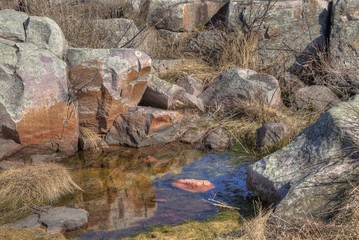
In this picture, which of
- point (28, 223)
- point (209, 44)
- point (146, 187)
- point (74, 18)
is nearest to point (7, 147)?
point (146, 187)

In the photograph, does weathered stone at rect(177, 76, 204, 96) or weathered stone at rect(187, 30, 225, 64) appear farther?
weathered stone at rect(187, 30, 225, 64)

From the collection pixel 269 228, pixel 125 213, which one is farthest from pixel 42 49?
pixel 269 228

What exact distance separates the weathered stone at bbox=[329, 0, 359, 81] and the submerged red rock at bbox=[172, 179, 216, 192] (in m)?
3.94

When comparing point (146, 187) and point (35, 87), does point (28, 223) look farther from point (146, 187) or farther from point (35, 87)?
point (35, 87)

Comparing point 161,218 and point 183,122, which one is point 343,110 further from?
point 183,122

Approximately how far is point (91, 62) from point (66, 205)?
230 cm

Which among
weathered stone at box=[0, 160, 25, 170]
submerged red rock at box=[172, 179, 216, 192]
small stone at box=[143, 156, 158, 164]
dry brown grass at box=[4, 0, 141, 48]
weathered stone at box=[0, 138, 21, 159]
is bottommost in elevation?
small stone at box=[143, 156, 158, 164]

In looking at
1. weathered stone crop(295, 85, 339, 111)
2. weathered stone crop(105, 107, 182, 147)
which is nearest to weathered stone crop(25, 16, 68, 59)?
weathered stone crop(105, 107, 182, 147)

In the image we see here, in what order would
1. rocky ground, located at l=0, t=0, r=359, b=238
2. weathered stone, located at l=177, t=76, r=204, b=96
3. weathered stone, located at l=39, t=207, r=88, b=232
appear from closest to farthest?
weathered stone, located at l=39, t=207, r=88, b=232 → rocky ground, located at l=0, t=0, r=359, b=238 → weathered stone, located at l=177, t=76, r=204, b=96

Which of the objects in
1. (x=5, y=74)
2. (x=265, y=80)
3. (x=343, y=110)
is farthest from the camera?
(x=265, y=80)

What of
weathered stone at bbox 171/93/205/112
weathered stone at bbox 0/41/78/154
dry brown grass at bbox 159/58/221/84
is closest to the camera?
weathered stone at bbox 0/41/78/154

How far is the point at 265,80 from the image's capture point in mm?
9906

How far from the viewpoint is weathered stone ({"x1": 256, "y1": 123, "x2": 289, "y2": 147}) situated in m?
8.48

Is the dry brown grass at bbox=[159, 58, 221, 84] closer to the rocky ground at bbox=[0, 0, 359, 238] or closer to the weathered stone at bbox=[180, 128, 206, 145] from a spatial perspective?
the rocky ground at bbox=[0, 0, 359, 238]
